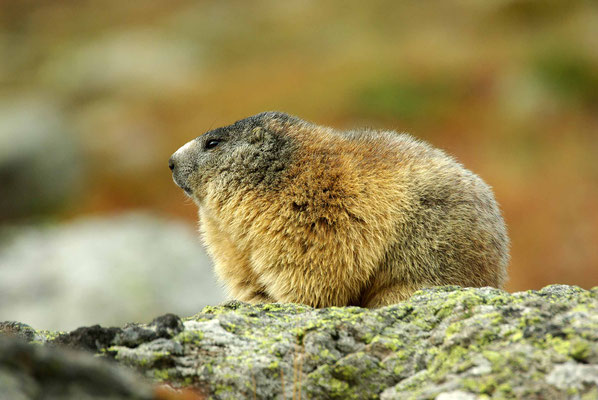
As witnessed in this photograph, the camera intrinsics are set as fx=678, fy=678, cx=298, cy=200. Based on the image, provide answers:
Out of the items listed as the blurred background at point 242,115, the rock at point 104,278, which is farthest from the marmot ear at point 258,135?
the blurred background at point 242,115

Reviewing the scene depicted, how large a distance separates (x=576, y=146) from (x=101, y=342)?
27.2m

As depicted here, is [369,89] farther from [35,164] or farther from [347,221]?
[347,221]

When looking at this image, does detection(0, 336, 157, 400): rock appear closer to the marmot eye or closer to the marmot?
the marmot

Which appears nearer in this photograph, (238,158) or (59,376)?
(59,376)

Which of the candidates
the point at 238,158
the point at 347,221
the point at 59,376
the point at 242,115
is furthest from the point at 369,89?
the point at 59,376

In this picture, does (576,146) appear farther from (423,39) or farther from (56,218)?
(56,218)

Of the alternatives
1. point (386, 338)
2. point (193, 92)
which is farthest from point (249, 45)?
point (386, 338)

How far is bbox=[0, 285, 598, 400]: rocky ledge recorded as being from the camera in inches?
163

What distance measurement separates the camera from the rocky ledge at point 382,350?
4141 mm

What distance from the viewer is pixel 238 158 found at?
27.9 ft

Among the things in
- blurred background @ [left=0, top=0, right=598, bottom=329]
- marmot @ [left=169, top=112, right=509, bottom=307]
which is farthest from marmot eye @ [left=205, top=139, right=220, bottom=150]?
blurred background @ [left=0, top=0, right=598, bottom=329]

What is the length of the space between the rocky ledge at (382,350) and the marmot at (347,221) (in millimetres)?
1728

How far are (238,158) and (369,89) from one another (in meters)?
26.3

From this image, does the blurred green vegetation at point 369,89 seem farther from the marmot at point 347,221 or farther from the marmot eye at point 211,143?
the marmot at point 347,221
